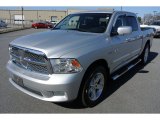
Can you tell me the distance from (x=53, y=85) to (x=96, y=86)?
121cm

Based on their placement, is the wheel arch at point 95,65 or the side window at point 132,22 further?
the side window at point 132,22

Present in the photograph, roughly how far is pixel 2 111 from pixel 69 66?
1608 mm

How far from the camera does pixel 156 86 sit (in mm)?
5180

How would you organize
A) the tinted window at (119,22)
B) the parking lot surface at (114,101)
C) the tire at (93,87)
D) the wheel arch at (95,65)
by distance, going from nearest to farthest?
1. the wheel arch at (95,65)
2. the tire at (93,87)
3. the parking lot surface at (114,101)
4. the tinted window at (119,22)

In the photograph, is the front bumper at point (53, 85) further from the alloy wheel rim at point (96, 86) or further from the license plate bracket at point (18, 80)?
the alloy wheel rim at point (96, 86)

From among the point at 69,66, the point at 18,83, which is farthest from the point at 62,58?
the point at 18,83

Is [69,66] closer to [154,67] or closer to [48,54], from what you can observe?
[48,54]

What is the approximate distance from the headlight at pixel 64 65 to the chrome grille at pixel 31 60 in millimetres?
136

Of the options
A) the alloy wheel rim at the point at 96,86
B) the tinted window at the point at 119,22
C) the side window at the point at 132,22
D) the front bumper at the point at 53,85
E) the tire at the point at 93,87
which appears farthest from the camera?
the side window at the point at 132,22

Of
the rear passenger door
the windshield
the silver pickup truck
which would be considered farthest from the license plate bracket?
the rear passenger door

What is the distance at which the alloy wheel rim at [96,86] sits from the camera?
3990 mm

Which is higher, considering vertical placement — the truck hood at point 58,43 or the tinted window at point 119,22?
the tinted window at point 119,22

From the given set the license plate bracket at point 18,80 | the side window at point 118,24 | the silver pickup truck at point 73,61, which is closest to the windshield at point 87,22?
the silver pickup truck at point 73,61

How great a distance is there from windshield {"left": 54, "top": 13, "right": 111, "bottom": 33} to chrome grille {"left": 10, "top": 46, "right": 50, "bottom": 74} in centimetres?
163
